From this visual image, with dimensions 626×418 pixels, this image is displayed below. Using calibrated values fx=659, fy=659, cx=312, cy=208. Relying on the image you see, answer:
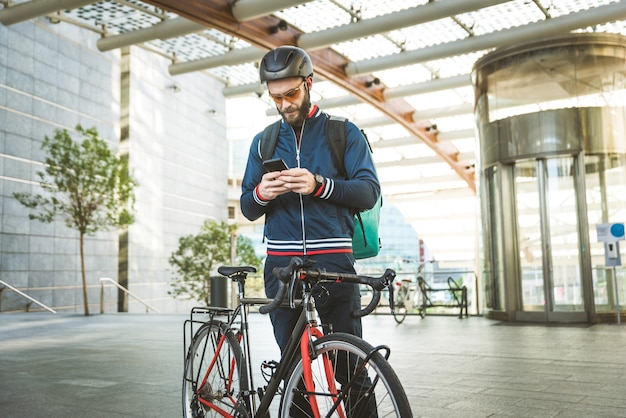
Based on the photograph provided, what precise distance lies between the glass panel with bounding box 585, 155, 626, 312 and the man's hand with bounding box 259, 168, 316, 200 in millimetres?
10913

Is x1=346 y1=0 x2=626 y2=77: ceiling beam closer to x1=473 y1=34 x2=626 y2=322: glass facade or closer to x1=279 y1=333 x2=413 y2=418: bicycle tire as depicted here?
x1=473 y1=34 x2=626 y2=322: glass facade

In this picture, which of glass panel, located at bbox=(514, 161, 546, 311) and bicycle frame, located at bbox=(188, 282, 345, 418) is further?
glass panel, located at bbox=(514, 161, 546, 311)

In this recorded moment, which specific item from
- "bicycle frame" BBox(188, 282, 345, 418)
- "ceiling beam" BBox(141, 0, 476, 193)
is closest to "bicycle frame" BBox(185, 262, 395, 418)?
"bicycle frame" BBox(188, 282, 345, 418)

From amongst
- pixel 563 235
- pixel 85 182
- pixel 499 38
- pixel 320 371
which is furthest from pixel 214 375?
pixel 499 38

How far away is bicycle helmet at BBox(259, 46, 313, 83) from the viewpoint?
2555 millimetres

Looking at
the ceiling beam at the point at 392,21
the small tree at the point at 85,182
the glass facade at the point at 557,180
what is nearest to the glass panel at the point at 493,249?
the glass facade at the point at 557,180

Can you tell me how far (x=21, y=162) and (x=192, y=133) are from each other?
484 inches

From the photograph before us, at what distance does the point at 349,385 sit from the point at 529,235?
11.1 meters

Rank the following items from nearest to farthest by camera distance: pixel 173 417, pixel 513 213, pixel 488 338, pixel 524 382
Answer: pixel 173 417 < pixel 524 382 < pixel 488 338 < pixel 513 213

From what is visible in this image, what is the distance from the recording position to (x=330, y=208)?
2.65m

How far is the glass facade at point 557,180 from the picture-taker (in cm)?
1211

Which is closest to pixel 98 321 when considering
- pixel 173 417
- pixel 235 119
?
pixel 173 417

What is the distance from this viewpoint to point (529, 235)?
12.5 metres

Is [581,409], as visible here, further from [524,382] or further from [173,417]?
[173,417]
